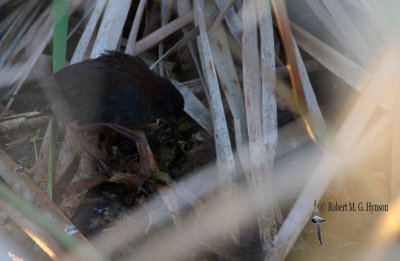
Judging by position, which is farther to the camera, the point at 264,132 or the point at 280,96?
the point at 280,96

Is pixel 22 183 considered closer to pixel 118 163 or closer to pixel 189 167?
pixel 118 163

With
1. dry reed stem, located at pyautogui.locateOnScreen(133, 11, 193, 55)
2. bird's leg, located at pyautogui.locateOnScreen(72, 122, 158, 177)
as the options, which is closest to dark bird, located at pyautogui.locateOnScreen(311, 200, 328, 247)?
bird's leg, located at pyautogui.locateOnScreen(72, 122, 158, 177)

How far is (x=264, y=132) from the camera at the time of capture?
221 cm

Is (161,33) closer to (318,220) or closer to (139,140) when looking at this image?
(139,140)

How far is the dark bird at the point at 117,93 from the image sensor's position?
2412 millimetres

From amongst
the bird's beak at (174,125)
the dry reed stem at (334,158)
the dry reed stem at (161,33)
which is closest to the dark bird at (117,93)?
the bird's beak at (174,125)

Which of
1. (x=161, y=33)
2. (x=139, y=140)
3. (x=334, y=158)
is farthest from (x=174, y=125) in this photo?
(x=334, y=158)

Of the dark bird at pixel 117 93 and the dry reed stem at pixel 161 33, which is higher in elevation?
the dry reed stem at pixel 161 33

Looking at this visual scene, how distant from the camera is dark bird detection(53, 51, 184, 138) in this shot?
241 centimetres

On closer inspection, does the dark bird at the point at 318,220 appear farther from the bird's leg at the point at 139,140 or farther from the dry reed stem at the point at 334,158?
the bird's leg at the point at 139,140

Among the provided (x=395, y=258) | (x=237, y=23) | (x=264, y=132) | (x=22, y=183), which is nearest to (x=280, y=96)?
(x=264, y=132)

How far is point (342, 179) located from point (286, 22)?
102 cm

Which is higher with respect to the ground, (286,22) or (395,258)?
(286,22)

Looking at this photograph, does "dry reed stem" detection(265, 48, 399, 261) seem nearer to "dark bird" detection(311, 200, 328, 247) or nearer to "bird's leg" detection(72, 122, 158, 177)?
"dark bird" detection(311, 200, 328, 247)
